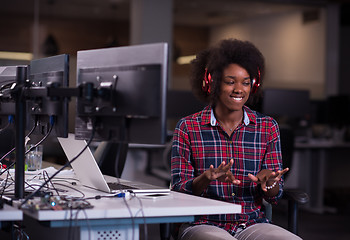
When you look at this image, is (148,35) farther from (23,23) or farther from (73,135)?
(73,135)

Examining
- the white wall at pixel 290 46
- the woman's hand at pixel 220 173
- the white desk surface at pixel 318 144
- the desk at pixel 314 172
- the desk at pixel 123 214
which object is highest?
the white wall at pixel 290 46

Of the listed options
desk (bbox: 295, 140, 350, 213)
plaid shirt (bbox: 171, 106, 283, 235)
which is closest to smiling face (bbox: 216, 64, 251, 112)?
plaid shirt (bbox: 171, 106, 283, 235)

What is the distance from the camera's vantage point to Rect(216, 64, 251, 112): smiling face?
7.34 feet

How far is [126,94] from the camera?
5.66ft

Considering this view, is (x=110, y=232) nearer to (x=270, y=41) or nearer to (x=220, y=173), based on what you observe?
(x=220, y=173)

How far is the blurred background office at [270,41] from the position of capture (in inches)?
240

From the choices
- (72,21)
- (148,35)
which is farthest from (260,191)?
(72,21)

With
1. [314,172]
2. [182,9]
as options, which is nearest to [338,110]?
[314,172]

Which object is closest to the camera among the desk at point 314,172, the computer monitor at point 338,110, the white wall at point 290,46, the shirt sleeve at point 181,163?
the shirt sleeve at point 181,163

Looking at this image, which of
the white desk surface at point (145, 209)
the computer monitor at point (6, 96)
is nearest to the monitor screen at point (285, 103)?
the computer monitor at point (6, 96)

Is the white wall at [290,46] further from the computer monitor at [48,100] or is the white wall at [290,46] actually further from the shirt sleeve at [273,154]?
the computer monitor at [48,100]

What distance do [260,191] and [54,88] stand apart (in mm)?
952

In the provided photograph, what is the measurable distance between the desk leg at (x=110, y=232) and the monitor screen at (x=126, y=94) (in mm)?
274

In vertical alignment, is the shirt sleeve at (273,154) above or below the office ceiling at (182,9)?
below
